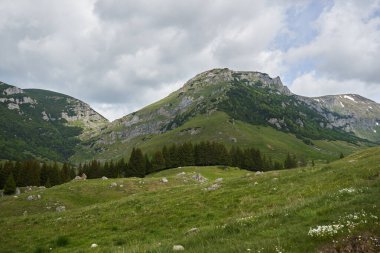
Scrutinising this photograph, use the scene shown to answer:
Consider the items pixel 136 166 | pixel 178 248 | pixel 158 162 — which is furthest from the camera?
pixel 158 162

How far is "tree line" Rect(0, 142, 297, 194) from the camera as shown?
111625 mm

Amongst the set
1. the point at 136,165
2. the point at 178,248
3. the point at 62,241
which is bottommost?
the point at 62,241

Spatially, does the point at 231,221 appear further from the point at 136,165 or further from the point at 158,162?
the point at 158,162

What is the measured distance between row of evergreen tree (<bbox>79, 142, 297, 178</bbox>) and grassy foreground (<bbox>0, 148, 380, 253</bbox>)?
7836 centimetres

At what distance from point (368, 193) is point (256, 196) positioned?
1145 cm

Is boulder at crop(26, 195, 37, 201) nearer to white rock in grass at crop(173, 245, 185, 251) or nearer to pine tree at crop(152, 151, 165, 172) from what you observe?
white rock in grass at crop(173, 245, 185, 251)

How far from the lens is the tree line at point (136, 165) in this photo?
4395 inches

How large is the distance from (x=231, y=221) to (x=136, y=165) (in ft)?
363

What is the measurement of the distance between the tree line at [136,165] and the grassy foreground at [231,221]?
224ft

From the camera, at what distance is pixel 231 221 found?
18.8 m

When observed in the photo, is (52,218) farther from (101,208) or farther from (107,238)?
(107,238)

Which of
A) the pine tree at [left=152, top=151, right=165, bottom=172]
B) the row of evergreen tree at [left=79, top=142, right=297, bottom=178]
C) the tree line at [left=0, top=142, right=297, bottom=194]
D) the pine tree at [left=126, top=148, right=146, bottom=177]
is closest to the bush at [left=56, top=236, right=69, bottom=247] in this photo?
the tree line at [left=0, top=142, right=297, bottom=194]

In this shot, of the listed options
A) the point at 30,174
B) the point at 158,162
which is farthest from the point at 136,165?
the point at 30,174

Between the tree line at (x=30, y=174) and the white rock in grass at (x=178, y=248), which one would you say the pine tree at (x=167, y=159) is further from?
the white rock in grass at (x=178, y=248)
